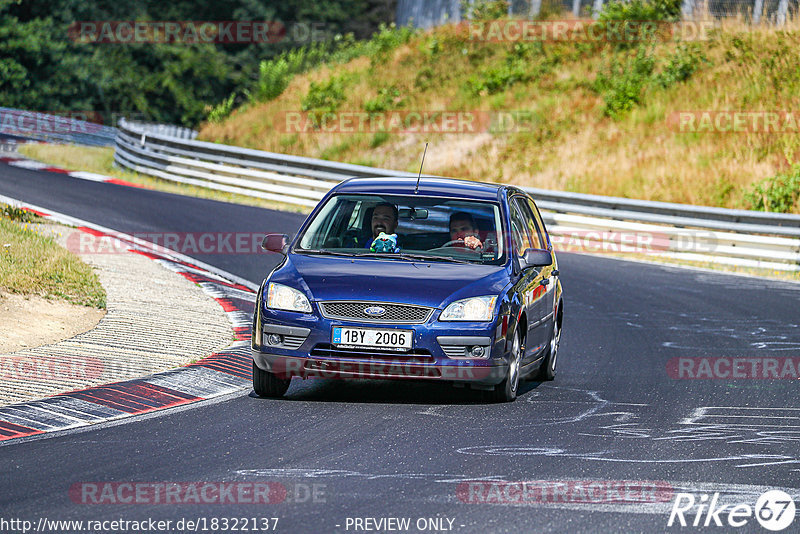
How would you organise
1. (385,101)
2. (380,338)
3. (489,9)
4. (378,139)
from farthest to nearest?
(489,9) < (385,101) < (378,139) < (380,338)

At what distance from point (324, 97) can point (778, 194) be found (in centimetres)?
1601

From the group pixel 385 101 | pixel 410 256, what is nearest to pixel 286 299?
pixel 410 256

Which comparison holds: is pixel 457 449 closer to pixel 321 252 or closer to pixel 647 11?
pixel 321 252

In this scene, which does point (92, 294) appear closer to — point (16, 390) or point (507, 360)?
point (16, 390)

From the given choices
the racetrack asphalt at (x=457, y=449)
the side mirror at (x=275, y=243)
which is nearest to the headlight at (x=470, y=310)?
the racetrack asphalt at (x=457, y=449)

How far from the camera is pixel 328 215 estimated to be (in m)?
10.1

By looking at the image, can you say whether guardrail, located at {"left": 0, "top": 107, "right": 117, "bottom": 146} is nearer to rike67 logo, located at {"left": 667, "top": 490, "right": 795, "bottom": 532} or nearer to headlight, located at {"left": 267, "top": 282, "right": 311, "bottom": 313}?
headlight, located at {"left": 267, "top": 282, "right": 311, "bottom": 313}

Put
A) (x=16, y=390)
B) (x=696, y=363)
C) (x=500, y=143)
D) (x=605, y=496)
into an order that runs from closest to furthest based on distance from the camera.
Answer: (x=605, y=496)
(x=16, y=390)
(x=696, y=363)
(x=500, y=143)

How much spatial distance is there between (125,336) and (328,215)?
7.43 feet

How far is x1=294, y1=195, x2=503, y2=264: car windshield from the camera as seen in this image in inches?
382

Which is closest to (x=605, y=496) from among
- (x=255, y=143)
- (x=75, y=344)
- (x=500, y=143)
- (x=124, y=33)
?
(x=75, y=344)

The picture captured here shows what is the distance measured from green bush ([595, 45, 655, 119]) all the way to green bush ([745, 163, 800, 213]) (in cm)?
640

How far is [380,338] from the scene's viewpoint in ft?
28.5

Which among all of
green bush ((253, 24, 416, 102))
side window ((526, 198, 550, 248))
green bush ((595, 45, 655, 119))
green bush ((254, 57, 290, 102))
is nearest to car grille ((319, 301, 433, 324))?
side window ((526, 198, 550, 248))
